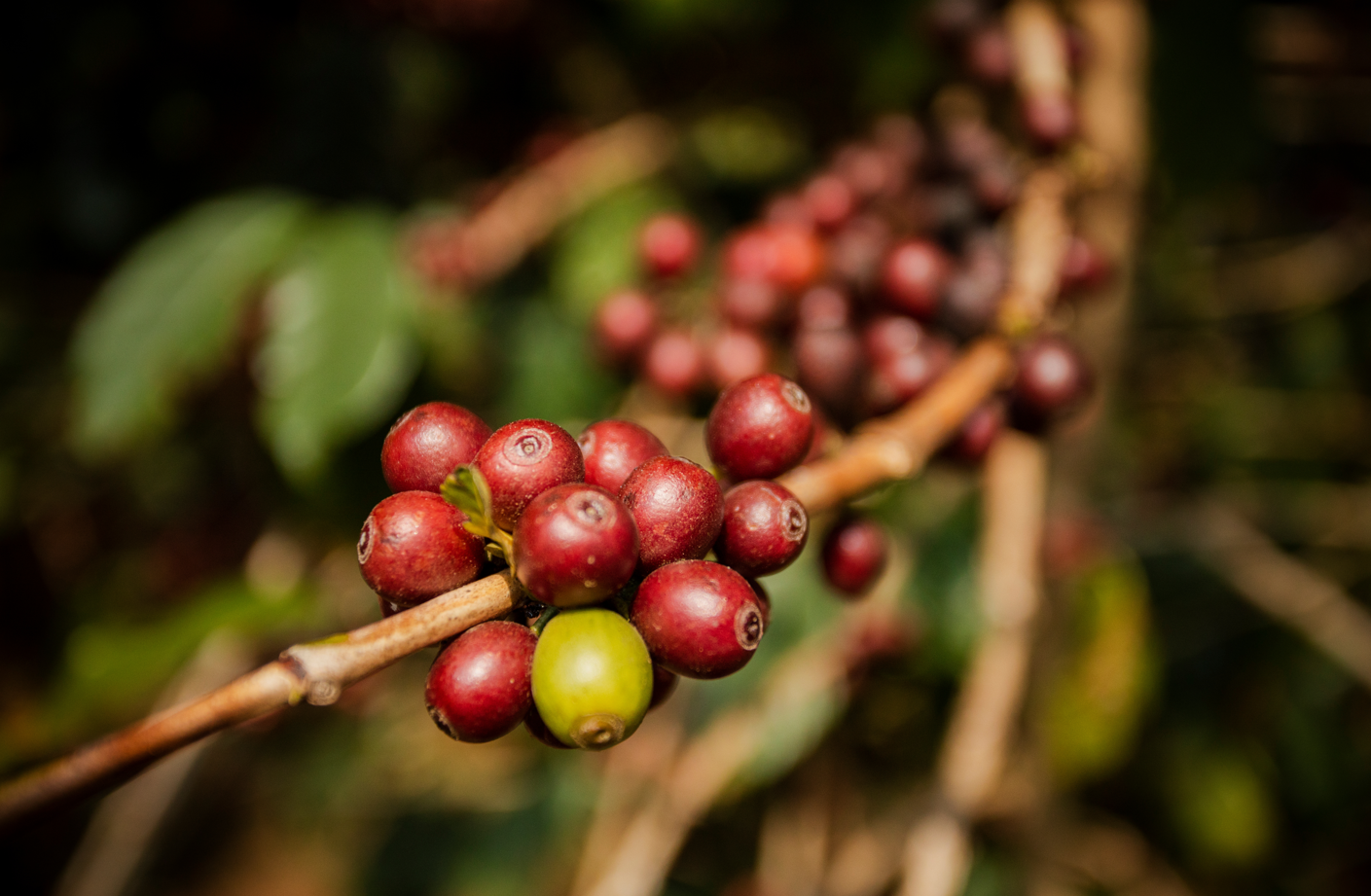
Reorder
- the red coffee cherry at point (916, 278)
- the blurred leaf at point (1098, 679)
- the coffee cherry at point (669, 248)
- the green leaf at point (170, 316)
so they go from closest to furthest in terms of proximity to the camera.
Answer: the red coffee cherry at point (916, 278), the coffee cherry at point (669, 248), the green leaf at point (170, 316), the blurred leaf at point (1098, 679)

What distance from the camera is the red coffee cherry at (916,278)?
1197 mm

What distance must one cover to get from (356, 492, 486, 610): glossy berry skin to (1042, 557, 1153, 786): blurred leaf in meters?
1.94

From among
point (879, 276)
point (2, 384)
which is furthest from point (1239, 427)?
point (2, 384)

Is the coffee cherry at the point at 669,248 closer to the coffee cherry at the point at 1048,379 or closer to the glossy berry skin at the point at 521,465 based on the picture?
the coffee cherry at the point at 1048,379

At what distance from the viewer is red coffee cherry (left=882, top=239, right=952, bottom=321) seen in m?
1.20

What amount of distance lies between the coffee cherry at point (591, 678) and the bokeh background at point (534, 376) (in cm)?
118

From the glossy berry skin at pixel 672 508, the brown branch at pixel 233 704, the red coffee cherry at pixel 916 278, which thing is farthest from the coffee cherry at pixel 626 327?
the brown branch at pixel 233 704

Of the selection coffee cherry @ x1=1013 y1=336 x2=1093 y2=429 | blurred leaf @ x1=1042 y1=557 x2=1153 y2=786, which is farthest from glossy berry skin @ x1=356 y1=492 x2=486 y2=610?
blurred leaf @ x1=1042 y1=557 x2=1153 y2=786

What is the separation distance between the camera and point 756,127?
113 inches

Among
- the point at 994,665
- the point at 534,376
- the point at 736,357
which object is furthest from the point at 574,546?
the point at 534,376

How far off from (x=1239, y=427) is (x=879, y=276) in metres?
2.93

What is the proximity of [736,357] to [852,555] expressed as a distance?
49cm

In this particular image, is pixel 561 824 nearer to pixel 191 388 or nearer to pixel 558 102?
pixel 191 388

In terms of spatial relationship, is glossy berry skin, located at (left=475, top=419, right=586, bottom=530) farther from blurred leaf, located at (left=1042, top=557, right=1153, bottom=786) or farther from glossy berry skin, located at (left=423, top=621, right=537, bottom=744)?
blurred leaf, located at (left=1042, top=557, right=1153, bottom=786)
